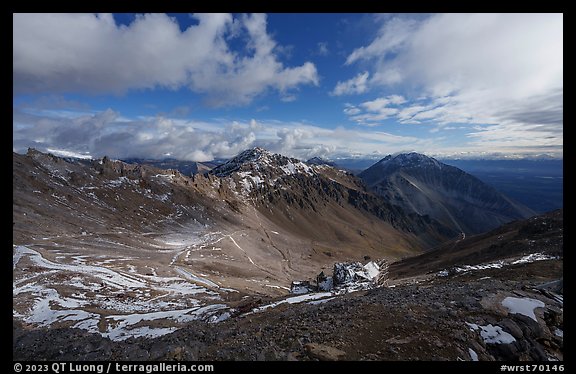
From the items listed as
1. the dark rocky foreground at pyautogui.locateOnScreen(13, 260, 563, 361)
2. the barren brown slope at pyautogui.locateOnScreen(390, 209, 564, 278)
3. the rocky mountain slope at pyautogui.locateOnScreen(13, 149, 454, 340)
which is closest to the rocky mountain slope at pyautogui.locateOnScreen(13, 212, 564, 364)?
the dark rocky foreground at pyautogui.locateOnScreen(13, 260, 563, 361)

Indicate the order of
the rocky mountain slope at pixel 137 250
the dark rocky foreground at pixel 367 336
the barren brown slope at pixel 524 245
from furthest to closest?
the barren brown slope at pixel 524 245, the rocky mountain slope at pixel 137 250, the dark rocky foreground at pixel 367 336

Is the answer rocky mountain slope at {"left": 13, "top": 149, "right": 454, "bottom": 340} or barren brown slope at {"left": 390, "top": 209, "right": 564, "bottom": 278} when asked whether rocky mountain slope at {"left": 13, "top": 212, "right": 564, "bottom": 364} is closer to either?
rocky mountain slope at {"left": 13, "top": 149, "right": 454, "bottom": 340}

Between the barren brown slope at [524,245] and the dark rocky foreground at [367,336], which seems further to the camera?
the barren brown slope at [524,245]

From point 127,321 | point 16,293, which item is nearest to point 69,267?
point 16,293

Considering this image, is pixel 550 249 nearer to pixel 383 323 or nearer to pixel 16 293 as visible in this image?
pixel 383 323

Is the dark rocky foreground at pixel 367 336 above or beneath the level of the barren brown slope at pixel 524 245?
above

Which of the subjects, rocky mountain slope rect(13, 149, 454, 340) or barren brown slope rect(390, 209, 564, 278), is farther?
barren brown slope rect(390, 209, 564, 278)

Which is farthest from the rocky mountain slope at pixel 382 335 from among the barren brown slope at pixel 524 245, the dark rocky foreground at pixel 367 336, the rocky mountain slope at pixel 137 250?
the barren brown slope at pixel 524 245

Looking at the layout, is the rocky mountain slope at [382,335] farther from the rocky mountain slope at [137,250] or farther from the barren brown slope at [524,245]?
the barren brown slope at [524,245]
